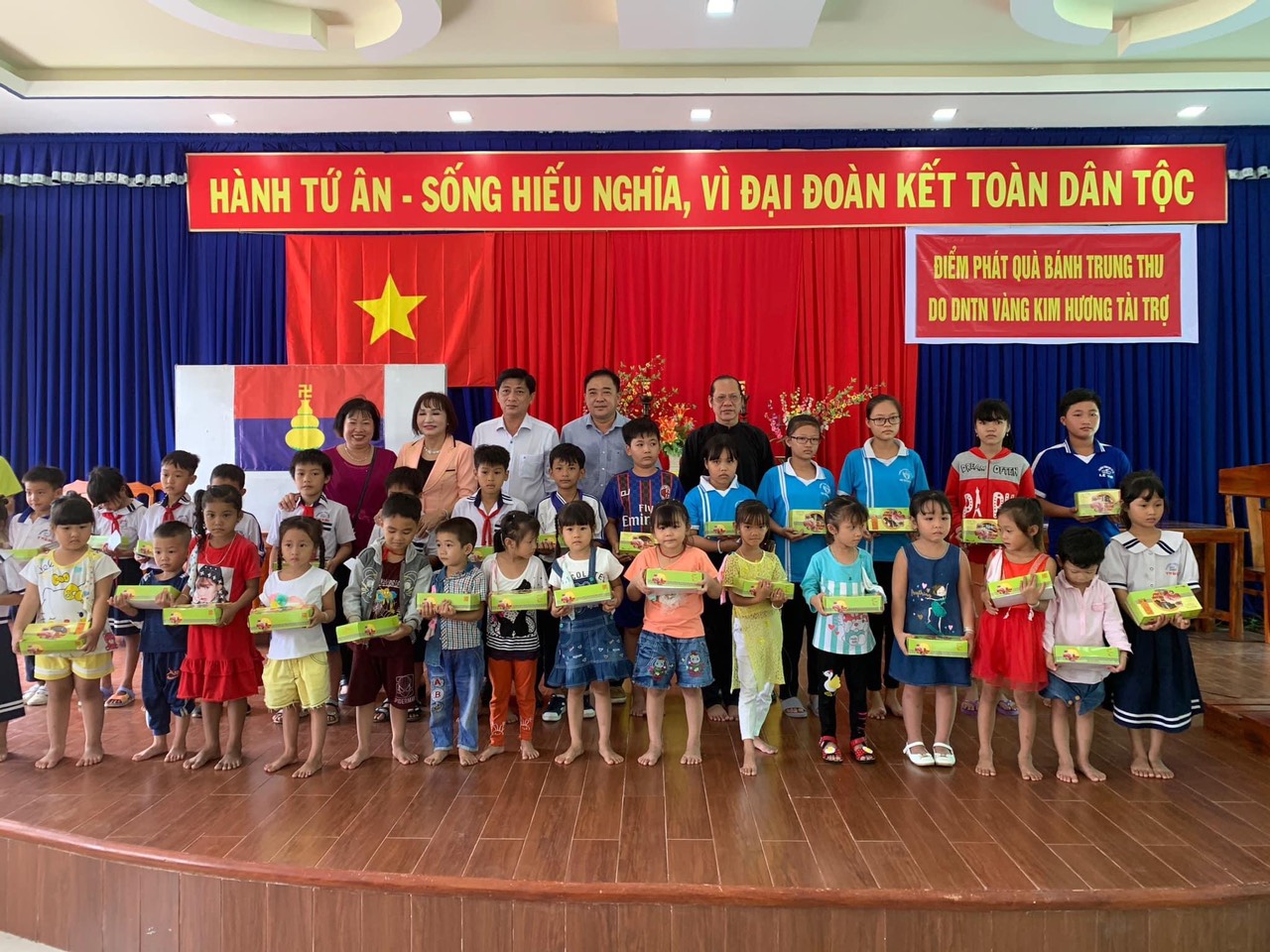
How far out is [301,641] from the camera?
3.05 meters

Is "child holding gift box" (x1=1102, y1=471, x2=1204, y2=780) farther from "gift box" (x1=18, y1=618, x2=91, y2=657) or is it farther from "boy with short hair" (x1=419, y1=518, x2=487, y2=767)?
"gift box" (x1=18, y1=618, x2=91, y2=657)

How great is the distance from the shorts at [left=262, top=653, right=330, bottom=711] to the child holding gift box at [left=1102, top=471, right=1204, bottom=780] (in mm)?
3118

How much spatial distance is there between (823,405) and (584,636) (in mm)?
2915

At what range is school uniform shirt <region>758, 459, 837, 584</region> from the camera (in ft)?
11.5

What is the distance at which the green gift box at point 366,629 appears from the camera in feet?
9.89

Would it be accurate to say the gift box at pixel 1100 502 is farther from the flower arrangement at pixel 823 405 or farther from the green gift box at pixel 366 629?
the green gift box at pixel 366 629

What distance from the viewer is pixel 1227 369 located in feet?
18.4

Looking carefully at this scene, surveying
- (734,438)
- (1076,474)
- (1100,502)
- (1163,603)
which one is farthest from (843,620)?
(1076,474)

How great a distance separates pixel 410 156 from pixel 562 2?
1.81 m

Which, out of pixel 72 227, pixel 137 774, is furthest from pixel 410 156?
pixel 137 774

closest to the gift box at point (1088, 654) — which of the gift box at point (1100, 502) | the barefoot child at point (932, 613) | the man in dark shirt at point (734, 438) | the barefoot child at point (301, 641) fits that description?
the barefoot child at point (932, 613)

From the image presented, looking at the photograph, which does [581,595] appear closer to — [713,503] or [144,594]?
[713,503]

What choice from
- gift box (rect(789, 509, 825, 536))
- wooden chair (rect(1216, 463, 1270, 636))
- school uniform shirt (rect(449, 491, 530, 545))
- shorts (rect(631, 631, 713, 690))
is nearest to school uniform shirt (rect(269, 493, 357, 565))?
school uniform shirt (rect(449, 491, 530, 545))

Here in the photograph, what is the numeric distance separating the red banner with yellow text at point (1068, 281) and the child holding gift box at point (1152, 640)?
2742 millimetres
